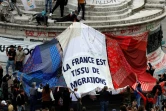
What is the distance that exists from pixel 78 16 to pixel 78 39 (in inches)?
99.8

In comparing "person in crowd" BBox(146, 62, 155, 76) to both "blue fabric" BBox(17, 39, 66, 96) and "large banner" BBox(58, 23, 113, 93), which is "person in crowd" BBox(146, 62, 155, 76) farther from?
"blue fabric" BBox(17, 39, 66, 96)

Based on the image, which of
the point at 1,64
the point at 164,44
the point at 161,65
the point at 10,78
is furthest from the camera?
the point at 164,44

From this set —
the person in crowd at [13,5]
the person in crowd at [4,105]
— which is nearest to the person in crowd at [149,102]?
the person in crowd at [4,105]

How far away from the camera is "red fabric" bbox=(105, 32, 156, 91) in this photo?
23984 mm

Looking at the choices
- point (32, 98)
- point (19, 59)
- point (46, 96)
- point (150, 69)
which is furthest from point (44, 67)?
point (150, 69)

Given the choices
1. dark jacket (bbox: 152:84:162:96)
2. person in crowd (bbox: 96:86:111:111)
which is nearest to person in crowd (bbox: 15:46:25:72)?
person in crowd (bbox: 96:86:111:111)

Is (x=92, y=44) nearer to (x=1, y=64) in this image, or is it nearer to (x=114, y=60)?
(x=114, y=60)

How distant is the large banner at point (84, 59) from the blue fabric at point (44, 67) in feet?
0.78

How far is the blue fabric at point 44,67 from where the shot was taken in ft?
77.4

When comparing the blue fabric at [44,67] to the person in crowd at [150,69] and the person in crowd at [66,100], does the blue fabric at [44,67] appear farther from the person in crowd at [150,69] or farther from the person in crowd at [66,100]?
the person in crowd at [150,69]

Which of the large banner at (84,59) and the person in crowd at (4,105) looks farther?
the large banner at (84,59)

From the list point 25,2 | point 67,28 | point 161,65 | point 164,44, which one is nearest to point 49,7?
point 25,2

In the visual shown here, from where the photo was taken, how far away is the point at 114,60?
2422 centimetres

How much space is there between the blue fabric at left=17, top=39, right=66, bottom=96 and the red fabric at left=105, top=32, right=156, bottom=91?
6.49 feet
